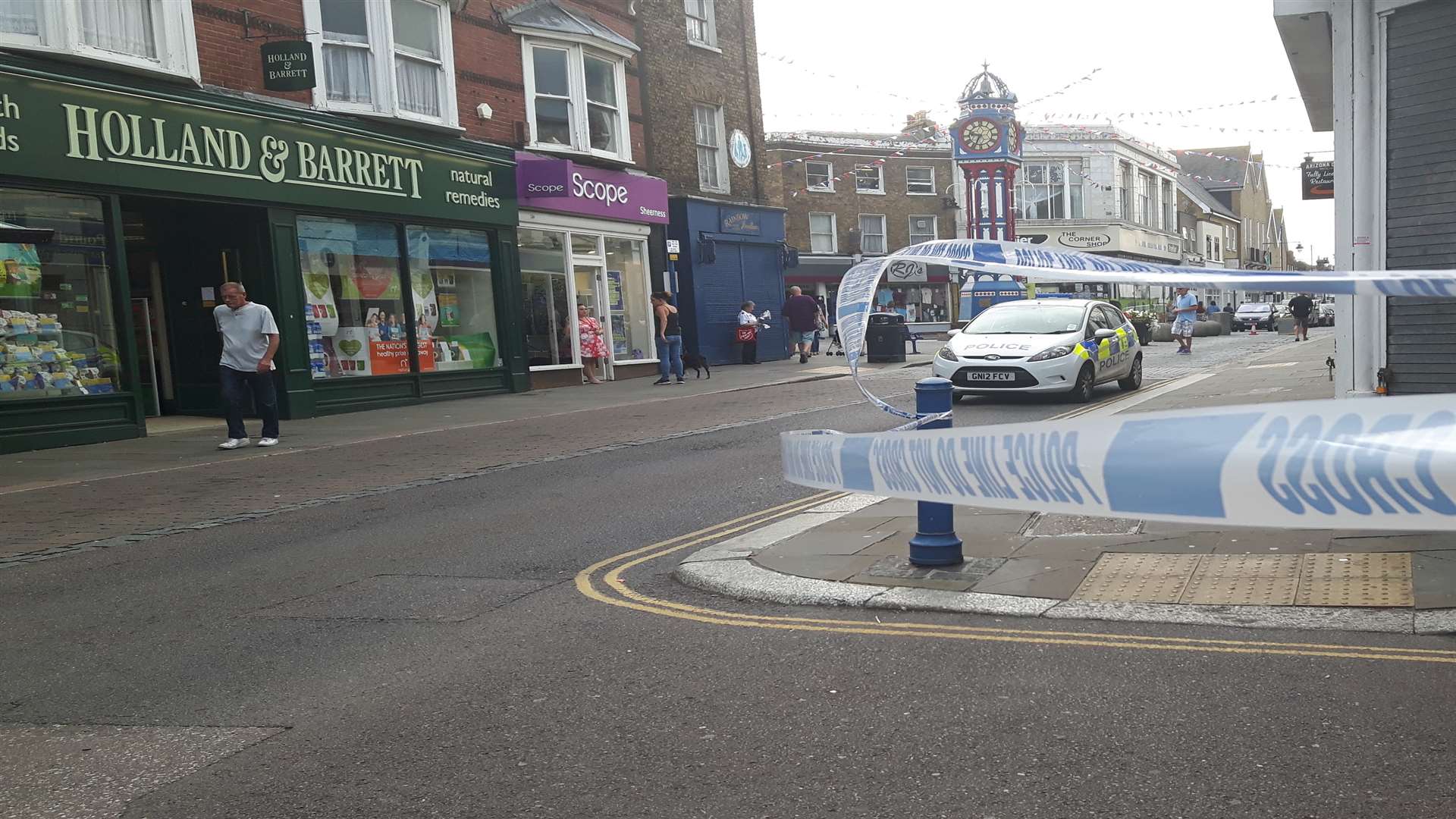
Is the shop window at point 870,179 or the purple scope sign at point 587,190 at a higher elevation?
the shop window at point 870,179

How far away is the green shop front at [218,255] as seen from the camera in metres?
12.2

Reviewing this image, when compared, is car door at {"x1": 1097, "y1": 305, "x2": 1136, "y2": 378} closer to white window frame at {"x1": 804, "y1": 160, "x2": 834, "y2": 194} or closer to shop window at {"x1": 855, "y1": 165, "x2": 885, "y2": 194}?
white window frame at {"x1": 804, "y1": 160, "x2": 834, "y2": 194}

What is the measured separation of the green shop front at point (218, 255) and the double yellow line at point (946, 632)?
834 cm

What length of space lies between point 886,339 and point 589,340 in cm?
725

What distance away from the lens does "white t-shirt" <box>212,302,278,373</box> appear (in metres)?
11.7

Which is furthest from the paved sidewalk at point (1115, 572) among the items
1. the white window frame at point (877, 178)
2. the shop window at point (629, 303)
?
the white window frame at point (877, 178)

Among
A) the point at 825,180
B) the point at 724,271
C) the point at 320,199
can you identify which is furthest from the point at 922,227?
the point at 320,199

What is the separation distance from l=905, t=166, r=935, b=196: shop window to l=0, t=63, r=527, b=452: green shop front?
33.1m

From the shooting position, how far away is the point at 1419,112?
23.6ft

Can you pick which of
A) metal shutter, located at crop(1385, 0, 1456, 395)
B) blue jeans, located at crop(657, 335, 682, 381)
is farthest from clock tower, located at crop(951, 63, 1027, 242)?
metal shutter, located at crop(1385, 0, 1456, 395)

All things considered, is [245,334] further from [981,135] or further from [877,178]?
[877,178]

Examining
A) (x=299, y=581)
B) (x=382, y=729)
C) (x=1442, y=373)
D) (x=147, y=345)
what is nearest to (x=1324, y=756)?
(x=382, y=729)

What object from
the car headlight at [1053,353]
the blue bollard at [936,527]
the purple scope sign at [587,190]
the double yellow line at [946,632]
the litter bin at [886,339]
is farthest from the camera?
the litter bin at [886,339]

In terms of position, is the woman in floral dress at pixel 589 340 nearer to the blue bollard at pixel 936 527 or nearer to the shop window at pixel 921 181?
the blue bollard at pixel 936 527
